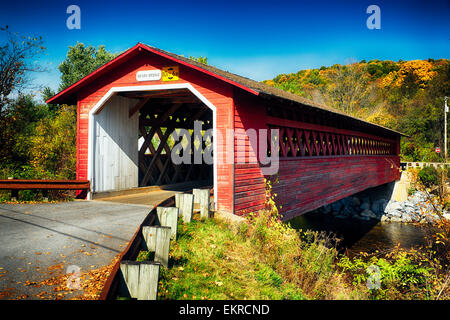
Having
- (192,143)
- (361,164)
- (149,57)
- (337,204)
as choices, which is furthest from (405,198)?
(149,57)

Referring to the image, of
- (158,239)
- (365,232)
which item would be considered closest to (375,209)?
(365,232)

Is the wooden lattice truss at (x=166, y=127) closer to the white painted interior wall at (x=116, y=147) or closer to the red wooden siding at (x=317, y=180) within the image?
the white painted interior wall at (x=116, y=147)

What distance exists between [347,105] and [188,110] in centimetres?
3079

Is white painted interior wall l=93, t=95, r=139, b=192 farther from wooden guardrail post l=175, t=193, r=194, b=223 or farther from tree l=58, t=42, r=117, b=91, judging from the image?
tree l=58, t=42, r=117, b=91

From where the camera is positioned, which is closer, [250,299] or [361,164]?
[250,299]

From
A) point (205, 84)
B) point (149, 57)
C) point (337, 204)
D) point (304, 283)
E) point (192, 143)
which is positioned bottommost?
point (337, 204)

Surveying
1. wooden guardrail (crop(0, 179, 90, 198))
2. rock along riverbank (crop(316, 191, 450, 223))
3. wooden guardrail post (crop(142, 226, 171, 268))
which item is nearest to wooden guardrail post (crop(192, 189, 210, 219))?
wooden guardrail post (crop(142, 226, 171, 268))

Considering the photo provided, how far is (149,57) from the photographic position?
27.5ft

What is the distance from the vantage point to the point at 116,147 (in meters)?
9.87

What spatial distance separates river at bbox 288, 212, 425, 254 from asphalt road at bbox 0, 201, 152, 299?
11397 millimetres

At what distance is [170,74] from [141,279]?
625cm

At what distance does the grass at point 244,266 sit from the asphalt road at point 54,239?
104 centimetres

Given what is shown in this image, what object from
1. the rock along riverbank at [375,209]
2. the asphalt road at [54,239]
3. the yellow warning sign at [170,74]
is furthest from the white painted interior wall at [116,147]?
the rock along riverbank at [375,209]
